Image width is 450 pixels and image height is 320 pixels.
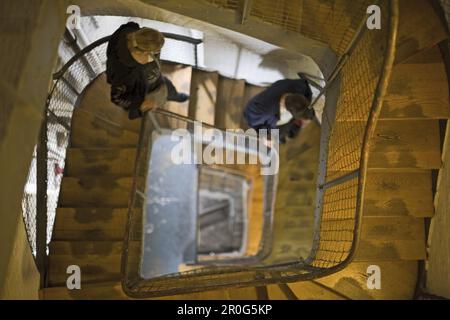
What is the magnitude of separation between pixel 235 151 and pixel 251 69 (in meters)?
1.88

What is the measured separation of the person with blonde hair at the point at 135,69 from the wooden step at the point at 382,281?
7.59 feet

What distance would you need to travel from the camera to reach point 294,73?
15.3 feet

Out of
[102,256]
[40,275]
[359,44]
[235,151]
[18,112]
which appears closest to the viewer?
[18,112]

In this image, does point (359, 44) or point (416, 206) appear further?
point (416, 206)

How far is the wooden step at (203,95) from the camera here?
532 cm

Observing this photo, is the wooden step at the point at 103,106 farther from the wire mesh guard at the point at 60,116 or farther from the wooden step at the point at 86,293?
the wooden step at the point at 86,293

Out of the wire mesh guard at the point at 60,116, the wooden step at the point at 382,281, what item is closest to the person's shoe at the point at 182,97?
the wire mesh guard at the point at 60,116

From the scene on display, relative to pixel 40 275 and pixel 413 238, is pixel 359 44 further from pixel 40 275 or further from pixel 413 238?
pixel 40 275

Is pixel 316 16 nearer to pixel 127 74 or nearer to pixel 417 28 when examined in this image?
pixel 417 28

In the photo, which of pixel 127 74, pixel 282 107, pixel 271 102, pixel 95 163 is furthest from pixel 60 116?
pixel 282 107

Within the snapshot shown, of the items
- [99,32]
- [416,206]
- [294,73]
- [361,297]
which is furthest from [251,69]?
[361,297]

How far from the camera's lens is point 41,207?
11.8 feet

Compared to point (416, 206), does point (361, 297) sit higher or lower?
lower
